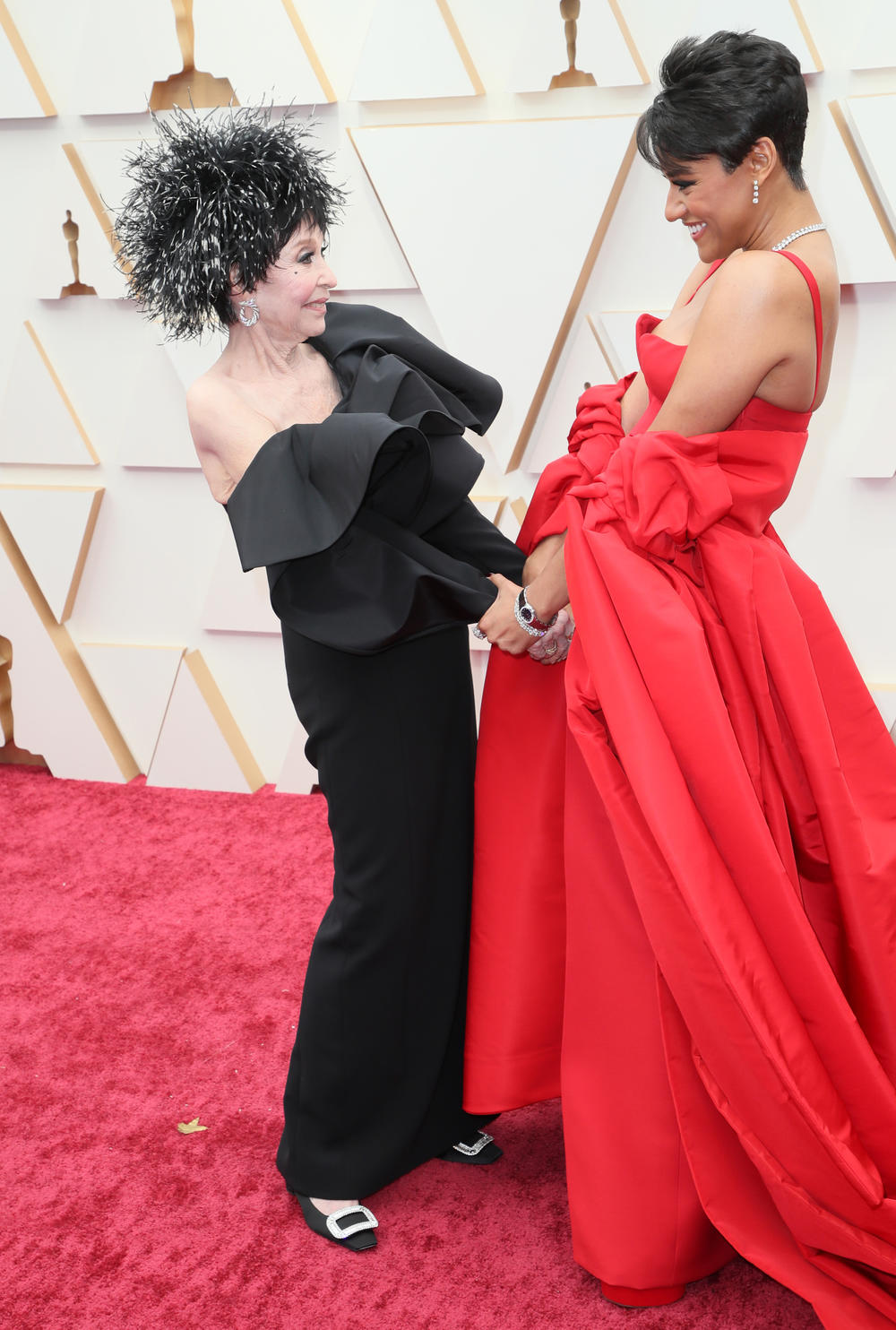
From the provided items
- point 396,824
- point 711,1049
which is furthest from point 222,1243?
point 711,1049

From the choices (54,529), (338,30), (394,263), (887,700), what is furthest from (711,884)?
(54,529)

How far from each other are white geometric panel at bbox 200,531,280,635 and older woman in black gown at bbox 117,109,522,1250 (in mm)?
1436

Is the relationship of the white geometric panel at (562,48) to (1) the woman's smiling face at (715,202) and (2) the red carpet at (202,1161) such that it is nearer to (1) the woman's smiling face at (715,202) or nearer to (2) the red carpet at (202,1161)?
(1) the woman's smiling face at (715,202)

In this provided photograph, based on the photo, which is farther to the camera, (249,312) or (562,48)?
(562,48)

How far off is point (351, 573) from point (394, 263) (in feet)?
5.18

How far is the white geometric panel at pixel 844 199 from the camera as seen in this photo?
2.57 meters

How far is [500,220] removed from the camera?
2.80m

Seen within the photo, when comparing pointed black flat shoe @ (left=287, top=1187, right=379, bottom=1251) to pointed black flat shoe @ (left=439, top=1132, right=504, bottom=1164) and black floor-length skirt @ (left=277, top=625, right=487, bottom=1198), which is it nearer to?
black floor-length skirt @ (left=277, top=625, right=487, bottom=1198)

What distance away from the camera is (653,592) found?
1.48m

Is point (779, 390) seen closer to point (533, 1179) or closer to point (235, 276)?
point (235, 276)

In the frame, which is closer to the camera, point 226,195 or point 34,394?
point 226,195

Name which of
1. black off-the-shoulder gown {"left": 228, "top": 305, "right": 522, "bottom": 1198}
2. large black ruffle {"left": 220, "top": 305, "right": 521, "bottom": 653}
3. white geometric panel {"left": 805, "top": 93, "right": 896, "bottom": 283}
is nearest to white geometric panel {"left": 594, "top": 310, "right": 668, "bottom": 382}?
white geometric panel {"left": 805, "top": 93, "right": 896, "bottom": 283}

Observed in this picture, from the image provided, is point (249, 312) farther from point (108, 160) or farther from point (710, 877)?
point (108, 160)

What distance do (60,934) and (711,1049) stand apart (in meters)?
1.73
